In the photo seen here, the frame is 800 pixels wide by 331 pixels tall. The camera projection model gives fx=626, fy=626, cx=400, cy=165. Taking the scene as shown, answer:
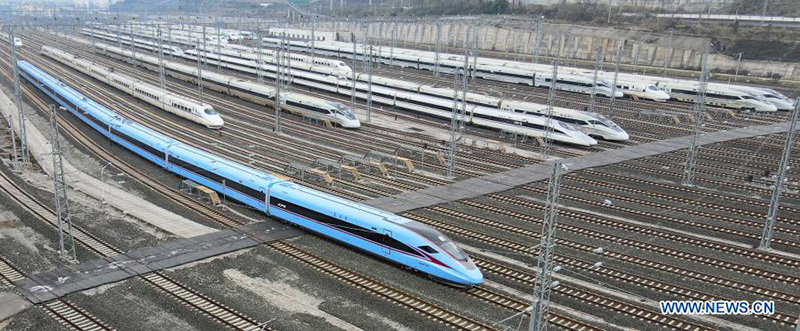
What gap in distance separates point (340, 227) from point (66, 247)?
43.0ft

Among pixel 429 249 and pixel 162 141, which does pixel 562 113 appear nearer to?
pixel 162 141

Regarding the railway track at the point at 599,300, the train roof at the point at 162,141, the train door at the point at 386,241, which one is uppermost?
the train roof at the point at 162,141

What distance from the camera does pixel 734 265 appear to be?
29891 millimetres

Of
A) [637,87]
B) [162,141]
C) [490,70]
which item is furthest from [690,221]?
[490,70]

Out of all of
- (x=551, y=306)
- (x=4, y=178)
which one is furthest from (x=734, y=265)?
(x=4, y=178)

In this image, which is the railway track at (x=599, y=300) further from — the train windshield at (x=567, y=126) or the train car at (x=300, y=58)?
the train car at (x=300, y=58)

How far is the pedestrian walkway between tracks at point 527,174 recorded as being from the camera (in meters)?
38.4

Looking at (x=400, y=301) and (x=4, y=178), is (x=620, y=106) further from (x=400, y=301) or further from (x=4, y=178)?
(x=4, y=178)

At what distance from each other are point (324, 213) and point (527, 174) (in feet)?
64.8

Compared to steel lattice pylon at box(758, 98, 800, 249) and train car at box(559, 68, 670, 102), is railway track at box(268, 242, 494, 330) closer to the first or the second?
steel lattice pylon at box(758, 98, 800, 249)

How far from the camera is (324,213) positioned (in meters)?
30.7

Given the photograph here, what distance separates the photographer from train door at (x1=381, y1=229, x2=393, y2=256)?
27.7 m

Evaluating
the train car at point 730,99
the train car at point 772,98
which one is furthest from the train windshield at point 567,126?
the train car at point 772,98

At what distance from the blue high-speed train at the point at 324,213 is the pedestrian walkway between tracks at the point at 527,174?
6.26 m
